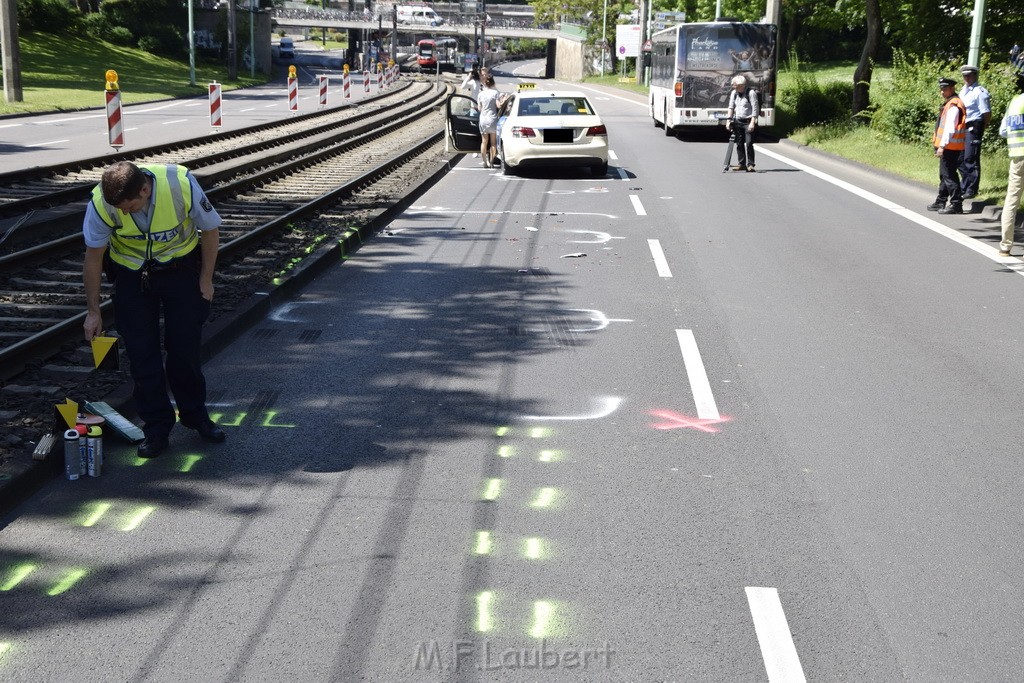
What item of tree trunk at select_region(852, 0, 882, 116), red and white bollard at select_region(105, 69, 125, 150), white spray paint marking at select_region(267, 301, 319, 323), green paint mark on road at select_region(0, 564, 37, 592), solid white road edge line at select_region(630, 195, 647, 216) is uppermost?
tree trunk at select_region(852, 0, 882, 116)

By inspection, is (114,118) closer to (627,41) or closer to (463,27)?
(627,41)

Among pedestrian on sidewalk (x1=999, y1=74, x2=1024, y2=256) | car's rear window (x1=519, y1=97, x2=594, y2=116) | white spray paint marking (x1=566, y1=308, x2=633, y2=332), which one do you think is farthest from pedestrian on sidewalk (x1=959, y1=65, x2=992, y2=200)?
white spray paint marking (x1=566, y1=308, x2=633, y2=332)

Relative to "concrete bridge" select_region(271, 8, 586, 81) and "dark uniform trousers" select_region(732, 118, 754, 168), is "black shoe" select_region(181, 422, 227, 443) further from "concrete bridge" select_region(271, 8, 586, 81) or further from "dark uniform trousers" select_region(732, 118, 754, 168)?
"concrete bridge" select_region(271, 8, 586, 81)

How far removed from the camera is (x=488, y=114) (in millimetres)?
22016

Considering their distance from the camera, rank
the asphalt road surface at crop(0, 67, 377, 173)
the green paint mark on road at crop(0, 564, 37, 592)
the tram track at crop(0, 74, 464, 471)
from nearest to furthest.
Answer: the green paint mark on road at crop(0, 564, 37, 592)
the tram track at crop(0, 74, 464, 471)
the asphalt road surface at crop(0, 67, 377, 173)

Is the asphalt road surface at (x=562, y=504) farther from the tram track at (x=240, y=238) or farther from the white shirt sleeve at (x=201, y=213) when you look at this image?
the white shirt sleeve at (x=201, y=213)

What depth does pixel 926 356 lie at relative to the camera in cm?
814

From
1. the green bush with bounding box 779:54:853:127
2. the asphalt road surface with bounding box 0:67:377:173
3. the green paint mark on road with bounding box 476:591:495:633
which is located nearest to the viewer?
the green paint mark on road with bounding box 476:591:495:633

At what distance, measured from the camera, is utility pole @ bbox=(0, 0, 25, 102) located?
30.1 m

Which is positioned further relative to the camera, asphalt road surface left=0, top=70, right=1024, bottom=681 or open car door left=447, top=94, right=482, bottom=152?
open car door left=447, top=94, right=482, bottom=152

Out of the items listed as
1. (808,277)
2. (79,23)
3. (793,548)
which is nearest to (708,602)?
(793,548)

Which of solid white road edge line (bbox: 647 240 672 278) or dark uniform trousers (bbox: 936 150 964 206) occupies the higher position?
dark uniform trousers (bbox: 936 150 964 206)

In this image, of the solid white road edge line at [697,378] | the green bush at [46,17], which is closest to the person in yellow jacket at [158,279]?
the solid white road edge line at [697,378]

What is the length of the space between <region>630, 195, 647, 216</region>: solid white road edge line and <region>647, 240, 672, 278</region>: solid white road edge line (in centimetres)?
246
